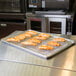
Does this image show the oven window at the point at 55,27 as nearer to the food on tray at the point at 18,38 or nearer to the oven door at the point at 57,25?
the oven door at the point at 57,25

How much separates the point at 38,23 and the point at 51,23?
188 millimetres

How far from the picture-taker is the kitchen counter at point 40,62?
3.70ft

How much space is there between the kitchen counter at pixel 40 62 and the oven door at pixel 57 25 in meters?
1.22

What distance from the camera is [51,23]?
9.01ft

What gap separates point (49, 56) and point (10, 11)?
5.75 feet

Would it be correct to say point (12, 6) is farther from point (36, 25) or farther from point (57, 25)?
point (57, 25)

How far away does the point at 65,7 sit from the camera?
8.98 ft

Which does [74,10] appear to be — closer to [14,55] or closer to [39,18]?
[39,18]

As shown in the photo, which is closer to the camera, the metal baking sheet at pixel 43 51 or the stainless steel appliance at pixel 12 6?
the metal baking sheet at pixel 43 51

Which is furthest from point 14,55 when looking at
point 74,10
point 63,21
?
point 74,10

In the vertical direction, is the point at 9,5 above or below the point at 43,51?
above

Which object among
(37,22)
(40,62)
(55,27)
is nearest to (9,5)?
(37,22)

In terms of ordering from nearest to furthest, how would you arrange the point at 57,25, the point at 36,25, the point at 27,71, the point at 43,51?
1. the point at 27,71
2. the point at 43,51
3. the point at 57,25
4. the point at 36,25

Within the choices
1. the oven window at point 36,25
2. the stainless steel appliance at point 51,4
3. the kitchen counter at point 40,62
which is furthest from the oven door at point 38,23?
the kitchen counter at point 40,62
